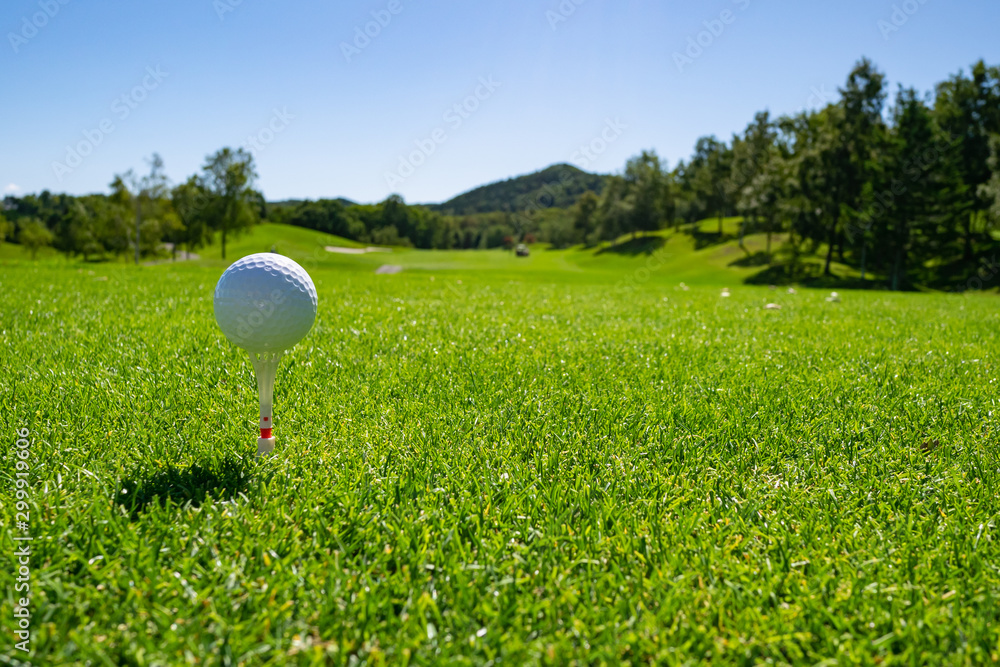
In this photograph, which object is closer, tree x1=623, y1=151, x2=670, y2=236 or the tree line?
the tree line

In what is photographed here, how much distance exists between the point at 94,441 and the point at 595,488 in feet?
9.07

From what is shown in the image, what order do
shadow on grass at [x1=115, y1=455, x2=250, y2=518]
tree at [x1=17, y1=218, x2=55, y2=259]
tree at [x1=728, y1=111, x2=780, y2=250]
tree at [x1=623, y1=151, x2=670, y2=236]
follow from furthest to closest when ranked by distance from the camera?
1. tree at [x1=17, y1=218, x2=55, y2=259]
2. tree at [x1=623, y1=151, x2=670, y2=236]
3. tree at [x1=728, y1=111, x2=780, y2=250]
4. shadow on grass at [x1=115, y1=455, x2=250, y2=518]

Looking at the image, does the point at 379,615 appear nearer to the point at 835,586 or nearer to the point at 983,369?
the point at 835,586

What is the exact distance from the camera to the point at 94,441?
3.03 metres

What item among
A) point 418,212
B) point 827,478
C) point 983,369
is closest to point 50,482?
point 827,478

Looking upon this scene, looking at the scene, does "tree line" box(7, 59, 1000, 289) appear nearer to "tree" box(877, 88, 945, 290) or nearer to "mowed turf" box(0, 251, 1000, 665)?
"tree" box(877, 88, 945, 290)

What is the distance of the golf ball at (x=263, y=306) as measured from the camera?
255cm

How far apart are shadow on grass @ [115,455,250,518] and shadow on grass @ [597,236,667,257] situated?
61.5 metres

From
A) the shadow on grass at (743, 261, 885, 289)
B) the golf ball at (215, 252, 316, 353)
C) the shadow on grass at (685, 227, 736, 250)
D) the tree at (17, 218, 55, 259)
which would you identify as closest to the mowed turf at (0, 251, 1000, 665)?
the golf ball at (215, 252, 316, 353)
